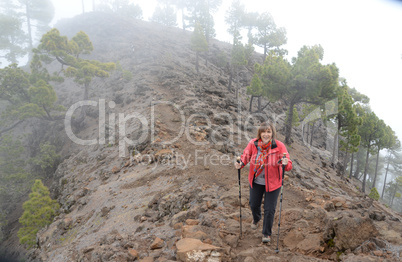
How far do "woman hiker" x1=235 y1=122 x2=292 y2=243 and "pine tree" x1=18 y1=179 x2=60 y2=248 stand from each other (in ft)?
37.5

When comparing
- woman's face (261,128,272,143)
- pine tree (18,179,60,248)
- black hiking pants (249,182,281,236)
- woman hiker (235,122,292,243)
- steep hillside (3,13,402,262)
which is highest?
woman's face (261,128,272,143)

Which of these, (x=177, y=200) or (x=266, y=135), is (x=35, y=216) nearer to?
(x=177, y=200)

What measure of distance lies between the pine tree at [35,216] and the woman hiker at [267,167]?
450 inches

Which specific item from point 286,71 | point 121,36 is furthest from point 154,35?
point 286,71

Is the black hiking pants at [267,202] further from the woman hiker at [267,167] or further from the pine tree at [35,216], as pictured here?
the pine tree at [35,216]

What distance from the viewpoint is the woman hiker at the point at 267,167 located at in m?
4.23

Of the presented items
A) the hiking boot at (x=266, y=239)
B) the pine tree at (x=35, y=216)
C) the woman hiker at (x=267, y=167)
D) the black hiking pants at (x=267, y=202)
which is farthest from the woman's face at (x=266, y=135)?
the pine tree at (x=35, y=216)

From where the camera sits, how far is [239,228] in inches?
197

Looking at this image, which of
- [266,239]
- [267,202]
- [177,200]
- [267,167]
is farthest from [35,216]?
[267,167]

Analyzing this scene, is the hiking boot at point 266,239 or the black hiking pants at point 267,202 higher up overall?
the black hiking pants at point 267,202

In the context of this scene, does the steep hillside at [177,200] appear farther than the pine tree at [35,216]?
No

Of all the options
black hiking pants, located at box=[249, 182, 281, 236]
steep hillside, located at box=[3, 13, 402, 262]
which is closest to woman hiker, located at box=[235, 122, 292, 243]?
black hiking pants, located at box=[249, 182, 281, 236]

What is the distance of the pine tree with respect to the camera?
10.8 metres

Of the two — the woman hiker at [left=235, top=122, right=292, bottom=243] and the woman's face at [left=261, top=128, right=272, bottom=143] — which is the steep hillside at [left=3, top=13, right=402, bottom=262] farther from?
the woman's face at [left=261, top=128, right=272, bottom=143]
